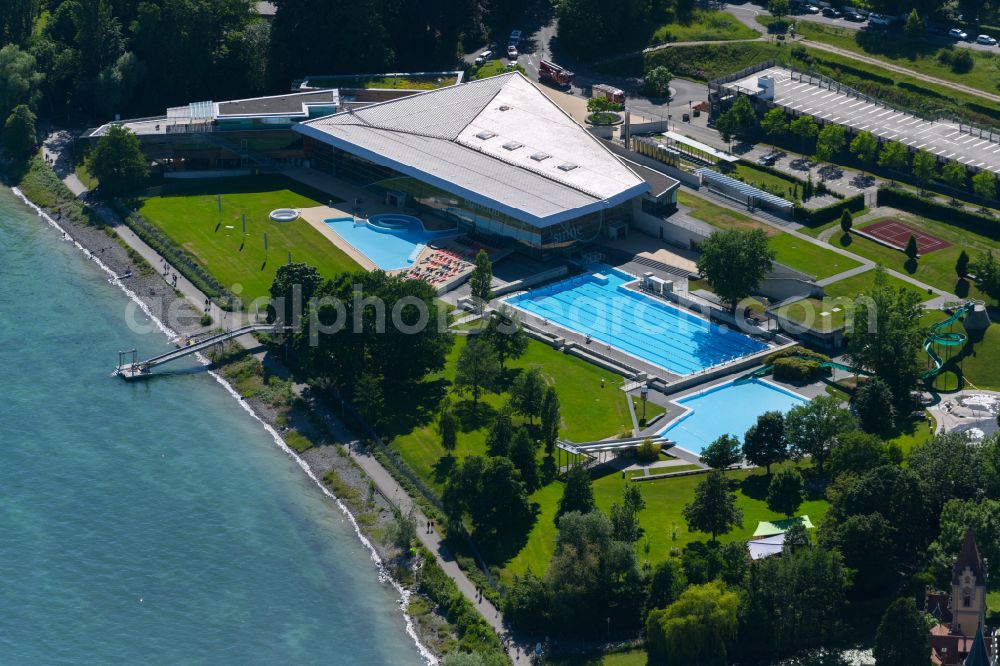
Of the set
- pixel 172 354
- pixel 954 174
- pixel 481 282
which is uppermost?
pixel 954 174

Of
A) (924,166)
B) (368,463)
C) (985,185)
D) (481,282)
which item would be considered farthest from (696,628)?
(924,166)

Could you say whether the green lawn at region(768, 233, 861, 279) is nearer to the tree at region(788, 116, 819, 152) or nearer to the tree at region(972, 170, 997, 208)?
the tree at region(972, 170, 997, 208)

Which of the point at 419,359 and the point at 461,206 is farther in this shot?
the point at 461,206

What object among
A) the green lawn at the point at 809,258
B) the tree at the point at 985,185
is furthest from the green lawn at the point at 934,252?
the tree at the point at 985,185

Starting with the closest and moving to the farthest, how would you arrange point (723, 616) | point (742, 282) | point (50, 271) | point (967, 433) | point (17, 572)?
point (723, 616) → point (17, 572) → point (967, 433) → point (742, 282) → point (50, 271)

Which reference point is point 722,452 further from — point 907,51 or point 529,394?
point 907,51

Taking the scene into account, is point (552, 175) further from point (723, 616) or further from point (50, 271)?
point (723, 616)

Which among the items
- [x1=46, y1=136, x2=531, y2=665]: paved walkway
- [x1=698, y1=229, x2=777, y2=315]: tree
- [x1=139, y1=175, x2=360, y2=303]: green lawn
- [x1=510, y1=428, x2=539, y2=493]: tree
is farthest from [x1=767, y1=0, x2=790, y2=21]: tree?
[x1=510, y1=428, x2=539, y2=493]: tree

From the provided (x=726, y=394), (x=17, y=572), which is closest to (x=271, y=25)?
(x=726, y=394)
